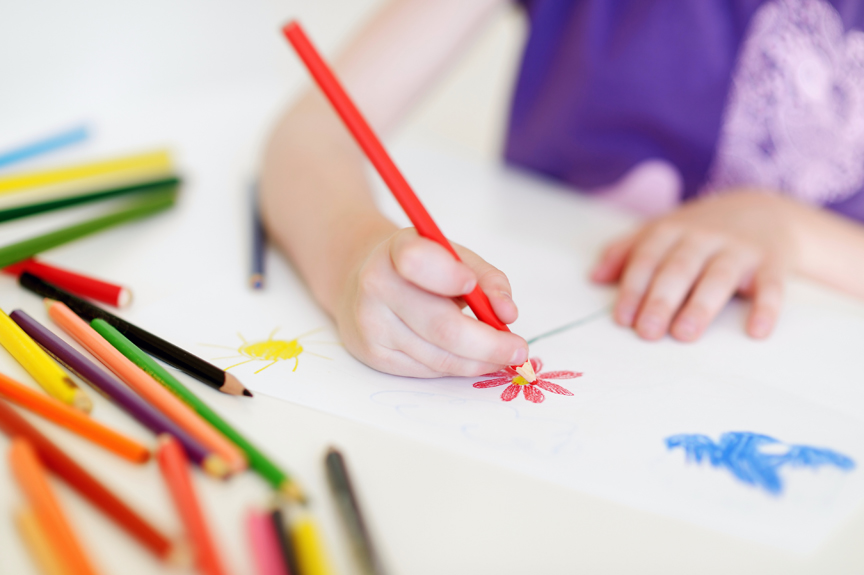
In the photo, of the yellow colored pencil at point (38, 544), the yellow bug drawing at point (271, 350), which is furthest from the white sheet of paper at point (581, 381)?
the yellow colored pencil at point (38, 544)

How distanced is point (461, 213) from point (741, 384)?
0.25 meters

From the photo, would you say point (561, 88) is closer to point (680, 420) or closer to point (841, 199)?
point (841, 199)

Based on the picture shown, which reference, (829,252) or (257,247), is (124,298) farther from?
(829,252)

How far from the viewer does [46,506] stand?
0.68 feet

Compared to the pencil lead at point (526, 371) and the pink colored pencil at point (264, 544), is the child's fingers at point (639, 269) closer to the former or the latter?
the pencil lead at point (526, 371)

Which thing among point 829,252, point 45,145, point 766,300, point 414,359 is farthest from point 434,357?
point 45,145

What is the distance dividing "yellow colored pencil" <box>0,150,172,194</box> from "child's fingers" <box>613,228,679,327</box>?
389 millimetres

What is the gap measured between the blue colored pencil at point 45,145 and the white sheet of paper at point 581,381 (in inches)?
6.9

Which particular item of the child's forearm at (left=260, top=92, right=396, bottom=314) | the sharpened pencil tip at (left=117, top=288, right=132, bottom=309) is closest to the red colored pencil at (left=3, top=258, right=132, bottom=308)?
the sharpened pencil tip at (left=117, top=288, right=132, bottom=309)

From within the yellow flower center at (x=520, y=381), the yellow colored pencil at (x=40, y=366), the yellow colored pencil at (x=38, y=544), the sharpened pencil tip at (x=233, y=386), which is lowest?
the yellow colored pencil at (x=38, y=544)

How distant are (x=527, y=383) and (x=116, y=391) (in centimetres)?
18

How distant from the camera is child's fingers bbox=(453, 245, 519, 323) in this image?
0.93ft

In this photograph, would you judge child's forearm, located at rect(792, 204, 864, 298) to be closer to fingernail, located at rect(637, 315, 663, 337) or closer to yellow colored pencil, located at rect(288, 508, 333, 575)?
fingernail, located at rect(637, 315, 663, 337)

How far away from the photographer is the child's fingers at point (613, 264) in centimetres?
43
